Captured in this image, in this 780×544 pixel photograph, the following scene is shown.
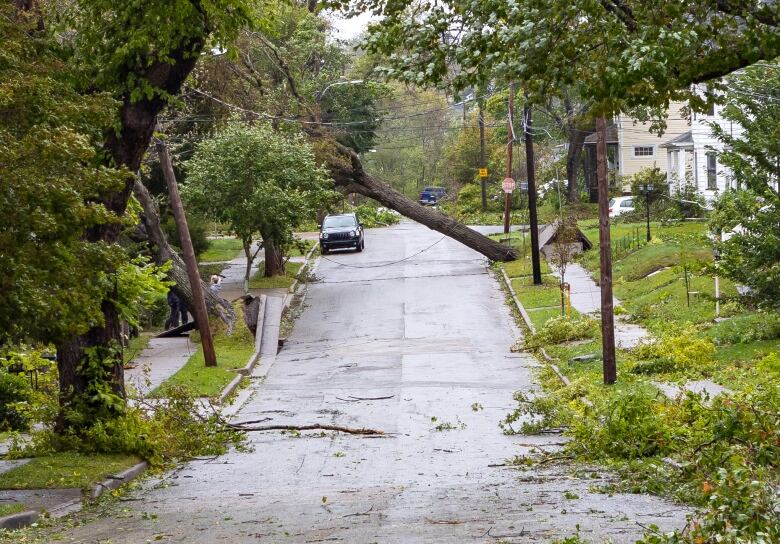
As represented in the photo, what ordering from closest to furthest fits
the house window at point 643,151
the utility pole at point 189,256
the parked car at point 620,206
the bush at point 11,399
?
1. the bush at point 11,399
2. the utility pole at point 189,256
3. the parked car at point 620,206
4. the house window at point 643,151

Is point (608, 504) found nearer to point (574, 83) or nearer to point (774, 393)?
point (774, 393)

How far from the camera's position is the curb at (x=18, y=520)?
11570 millimetres

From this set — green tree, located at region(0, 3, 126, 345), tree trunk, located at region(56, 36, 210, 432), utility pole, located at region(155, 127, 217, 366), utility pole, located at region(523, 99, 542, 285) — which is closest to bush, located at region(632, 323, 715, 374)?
utility pole, located at region(155, 127, 217, 366)

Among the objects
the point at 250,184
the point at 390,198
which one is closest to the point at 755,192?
the point at 250,184

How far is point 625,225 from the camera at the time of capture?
53469 millimetres

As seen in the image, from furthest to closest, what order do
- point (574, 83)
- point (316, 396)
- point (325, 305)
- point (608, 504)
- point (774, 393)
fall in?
point (325, 305) < point (316, 396) < point (774, 393) < point (574, 83) < point (608, 504)

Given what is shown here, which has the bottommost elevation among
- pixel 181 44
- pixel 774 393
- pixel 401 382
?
pixel 401 382

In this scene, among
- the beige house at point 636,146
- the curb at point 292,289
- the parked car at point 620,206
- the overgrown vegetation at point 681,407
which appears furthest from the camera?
the beige house at point 636,146

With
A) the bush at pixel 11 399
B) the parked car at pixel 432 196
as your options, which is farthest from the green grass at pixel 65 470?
the parked car at pixel 432 196

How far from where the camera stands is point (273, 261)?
146 feet

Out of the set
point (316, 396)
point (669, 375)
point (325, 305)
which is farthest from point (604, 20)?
point (325, 305)

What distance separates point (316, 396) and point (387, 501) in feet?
39.0

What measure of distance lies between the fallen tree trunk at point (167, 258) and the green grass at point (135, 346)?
5.62 ft

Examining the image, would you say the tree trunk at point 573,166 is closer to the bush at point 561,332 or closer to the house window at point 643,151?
the house window at point 643,151
